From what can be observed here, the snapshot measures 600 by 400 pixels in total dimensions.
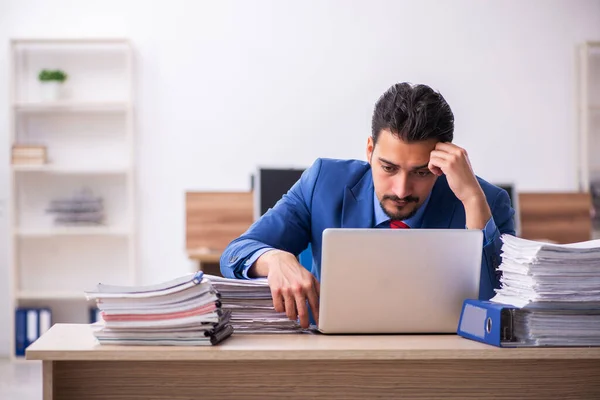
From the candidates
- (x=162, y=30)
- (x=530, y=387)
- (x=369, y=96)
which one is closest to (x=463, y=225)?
(x=530, y=387)

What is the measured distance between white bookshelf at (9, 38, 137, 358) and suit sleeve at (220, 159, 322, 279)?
294 centimetres

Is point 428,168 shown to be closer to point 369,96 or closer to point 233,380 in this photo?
point 233,380

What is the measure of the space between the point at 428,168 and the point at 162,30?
3.51 meters

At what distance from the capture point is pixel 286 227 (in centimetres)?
216

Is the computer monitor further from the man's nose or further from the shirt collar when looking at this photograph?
the man's nose

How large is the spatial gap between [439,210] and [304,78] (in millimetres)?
3124

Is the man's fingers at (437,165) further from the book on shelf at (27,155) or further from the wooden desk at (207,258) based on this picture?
the book on shelf at (27,155)

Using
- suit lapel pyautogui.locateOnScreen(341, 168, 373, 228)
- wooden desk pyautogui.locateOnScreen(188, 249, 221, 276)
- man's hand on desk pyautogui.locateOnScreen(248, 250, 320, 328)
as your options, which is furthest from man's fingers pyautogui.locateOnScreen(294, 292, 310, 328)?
wooden desk pyautogui.locateOnScreen(188, 249, 221, 276)

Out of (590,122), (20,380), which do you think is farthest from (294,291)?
(590,122)

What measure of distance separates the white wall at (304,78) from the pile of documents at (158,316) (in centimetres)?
370

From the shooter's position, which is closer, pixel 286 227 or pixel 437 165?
pixel 437 165

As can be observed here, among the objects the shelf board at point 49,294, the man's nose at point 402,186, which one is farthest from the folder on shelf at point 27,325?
the man's nose at point 402,186

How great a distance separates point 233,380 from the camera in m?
1.39

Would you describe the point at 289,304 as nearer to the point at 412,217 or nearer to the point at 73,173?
the point at 412,217
